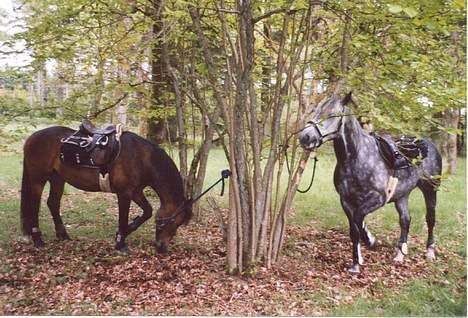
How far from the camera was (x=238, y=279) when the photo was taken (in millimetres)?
3197

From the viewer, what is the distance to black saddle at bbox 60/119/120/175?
3.50 metres

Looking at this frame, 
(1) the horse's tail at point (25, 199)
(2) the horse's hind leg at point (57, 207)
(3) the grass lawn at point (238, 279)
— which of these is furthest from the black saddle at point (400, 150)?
(1) the horse's tail at point (25, 199)

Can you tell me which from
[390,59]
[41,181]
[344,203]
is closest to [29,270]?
[41,181]

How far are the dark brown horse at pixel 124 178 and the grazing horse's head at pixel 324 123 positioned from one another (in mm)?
1166

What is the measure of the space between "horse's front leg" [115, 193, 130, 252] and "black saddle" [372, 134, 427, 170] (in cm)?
204

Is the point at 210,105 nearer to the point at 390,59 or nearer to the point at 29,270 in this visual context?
the point at 390,59

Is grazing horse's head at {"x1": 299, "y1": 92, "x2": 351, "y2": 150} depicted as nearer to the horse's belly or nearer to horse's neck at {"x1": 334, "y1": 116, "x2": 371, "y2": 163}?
horse's neck at {"x1": 334, "y1": 116, "x2": 371, "y2": 163}

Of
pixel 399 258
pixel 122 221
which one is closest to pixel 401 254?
pixel 399 258

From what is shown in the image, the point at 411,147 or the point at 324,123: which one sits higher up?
the point at 324,123

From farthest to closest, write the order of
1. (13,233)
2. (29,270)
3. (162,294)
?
(13,233), (29,270), (162,294)

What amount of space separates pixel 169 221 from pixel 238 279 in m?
0.74

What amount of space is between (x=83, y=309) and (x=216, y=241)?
145 cm

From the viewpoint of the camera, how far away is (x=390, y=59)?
9.98 feet

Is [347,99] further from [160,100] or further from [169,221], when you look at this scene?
[160,100]
